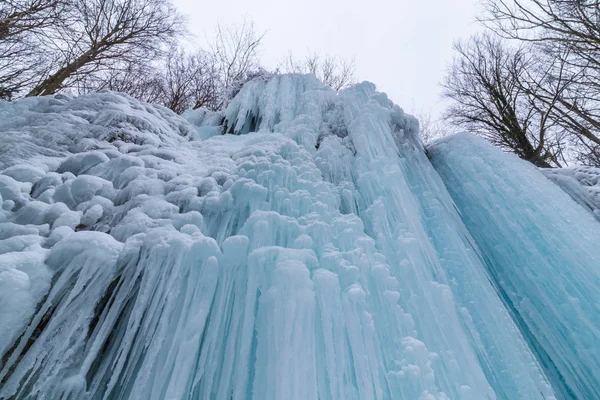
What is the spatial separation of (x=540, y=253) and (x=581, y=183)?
1.44 m

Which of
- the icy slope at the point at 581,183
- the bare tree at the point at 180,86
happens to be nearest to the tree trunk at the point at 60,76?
Result: the bare tree at the point at 180,86

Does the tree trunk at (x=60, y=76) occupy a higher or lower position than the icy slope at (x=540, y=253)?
higher

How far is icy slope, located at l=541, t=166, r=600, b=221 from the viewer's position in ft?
8.90

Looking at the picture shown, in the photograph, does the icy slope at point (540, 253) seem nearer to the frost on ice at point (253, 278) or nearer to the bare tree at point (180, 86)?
the frost on ice at point (253, 278)

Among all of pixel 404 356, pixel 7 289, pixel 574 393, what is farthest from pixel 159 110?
pixel 574 393

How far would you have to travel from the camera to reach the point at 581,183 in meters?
2.93

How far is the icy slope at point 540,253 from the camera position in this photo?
5.66 ft

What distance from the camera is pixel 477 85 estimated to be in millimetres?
7816

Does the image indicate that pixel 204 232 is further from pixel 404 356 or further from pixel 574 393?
pixel 574 393

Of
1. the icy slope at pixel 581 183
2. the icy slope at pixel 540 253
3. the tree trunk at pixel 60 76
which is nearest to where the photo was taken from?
the icy slope at pixel 540 253

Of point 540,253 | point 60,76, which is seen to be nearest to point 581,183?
point 540,253

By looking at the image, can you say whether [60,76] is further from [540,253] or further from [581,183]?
[581,183]

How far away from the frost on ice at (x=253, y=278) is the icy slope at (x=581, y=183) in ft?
1.26

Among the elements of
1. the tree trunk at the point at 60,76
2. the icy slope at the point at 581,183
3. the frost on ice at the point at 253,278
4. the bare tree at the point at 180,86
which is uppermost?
the bare tree at the point at 180,86
